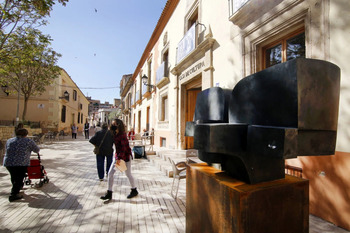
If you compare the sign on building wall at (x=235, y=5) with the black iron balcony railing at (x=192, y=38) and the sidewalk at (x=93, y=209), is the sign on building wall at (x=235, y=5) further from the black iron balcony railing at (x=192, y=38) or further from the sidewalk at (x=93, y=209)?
the sidewalk at (x=93, y=209)

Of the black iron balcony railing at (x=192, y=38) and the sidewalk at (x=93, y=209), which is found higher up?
the black iron balcony railing at (x=192, y=38)

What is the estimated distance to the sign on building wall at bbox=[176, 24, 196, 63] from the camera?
259 inches

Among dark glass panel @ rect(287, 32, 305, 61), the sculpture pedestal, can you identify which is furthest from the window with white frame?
the sculpture pedestal

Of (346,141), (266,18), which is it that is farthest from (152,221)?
(266,18)

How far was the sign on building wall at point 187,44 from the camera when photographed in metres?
6.59

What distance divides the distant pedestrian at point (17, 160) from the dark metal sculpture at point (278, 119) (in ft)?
12.0

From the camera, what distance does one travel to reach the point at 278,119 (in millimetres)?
1119

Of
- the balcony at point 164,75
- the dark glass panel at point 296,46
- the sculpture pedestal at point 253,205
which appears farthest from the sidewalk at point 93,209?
the balcony at point 164,75

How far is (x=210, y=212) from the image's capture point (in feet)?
5.14

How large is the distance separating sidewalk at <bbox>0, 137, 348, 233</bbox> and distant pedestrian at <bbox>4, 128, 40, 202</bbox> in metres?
0.25

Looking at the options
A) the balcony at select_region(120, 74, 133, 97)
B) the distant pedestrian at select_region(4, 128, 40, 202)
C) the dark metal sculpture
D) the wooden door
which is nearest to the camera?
the dark metal sculpture

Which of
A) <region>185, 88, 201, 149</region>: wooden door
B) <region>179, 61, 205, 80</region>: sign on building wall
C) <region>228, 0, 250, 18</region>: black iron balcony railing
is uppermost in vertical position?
<region>228, 0, 250, 18</region>: black iron balcony railing

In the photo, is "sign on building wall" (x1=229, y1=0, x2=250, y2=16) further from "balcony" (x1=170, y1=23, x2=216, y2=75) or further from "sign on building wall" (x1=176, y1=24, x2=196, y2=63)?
"sign on building wall" (x1=176, y1=24, x2=196, y2=63)

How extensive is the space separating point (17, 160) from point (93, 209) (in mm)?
1749
